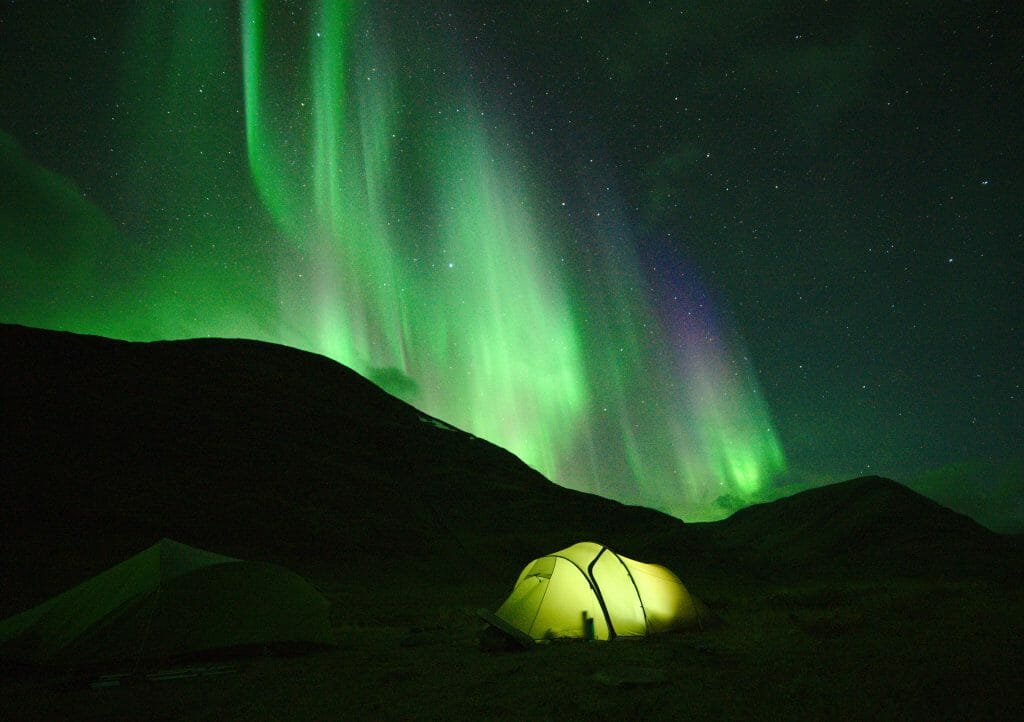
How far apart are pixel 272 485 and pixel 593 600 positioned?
4911cm

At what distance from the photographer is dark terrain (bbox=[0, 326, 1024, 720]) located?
22.4 ft

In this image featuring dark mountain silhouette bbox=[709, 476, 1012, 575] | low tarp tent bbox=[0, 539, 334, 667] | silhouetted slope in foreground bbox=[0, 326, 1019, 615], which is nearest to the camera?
low tarp tent bbox=[0, 539, 334, 667]

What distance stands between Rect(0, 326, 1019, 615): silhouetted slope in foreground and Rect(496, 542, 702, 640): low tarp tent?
941 inches

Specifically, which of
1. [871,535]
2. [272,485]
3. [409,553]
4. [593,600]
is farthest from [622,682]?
[871,535]

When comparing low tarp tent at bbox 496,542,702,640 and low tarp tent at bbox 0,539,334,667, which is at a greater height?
low tarp tent at bbox 0,539,334,667

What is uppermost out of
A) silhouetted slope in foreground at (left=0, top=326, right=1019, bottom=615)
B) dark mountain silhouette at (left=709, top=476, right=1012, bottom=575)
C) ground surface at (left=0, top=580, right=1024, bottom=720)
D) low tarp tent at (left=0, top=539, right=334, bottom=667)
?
silhouetted slope in foreground at (left=0, top=326, right=1019, bottom=615)

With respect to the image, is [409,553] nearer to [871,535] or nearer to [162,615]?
[162,615]

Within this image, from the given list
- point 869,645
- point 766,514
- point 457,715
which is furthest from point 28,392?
point 766,514

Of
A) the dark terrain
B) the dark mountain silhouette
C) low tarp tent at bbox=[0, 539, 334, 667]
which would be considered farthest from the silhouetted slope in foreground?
low tarp tent at bbox=[0, 539, 334, 667]

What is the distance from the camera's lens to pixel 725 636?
11.6m

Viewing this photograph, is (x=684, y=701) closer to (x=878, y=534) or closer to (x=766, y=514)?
(x=878, y=534)

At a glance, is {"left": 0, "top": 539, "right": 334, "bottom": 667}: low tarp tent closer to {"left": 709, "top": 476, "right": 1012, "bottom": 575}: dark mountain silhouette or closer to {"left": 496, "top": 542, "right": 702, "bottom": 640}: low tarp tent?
{"left": 496, "top": 542, "right": 702, "bottom": 640}: low tarp tent

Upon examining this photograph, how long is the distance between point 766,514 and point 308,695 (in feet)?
559

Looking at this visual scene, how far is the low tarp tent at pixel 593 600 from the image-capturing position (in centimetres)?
1159
